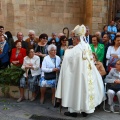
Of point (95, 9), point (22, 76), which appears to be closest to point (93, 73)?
point (22, 76)

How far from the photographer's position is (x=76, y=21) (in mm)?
16547

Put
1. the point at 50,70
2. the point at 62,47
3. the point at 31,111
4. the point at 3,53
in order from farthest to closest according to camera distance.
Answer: the point at 3,53
the point at 62,47
the point at 50,70
the point at 31,111

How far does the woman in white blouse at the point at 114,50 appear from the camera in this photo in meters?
7.02

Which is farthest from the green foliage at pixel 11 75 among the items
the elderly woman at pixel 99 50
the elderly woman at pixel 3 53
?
the elderly woman at pixel 99 50

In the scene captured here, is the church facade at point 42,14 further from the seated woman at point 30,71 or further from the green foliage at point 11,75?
the seated woman at point 30,71

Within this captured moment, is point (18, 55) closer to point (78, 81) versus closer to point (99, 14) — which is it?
point (78, 81)

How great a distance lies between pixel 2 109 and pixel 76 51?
2197 millimetres

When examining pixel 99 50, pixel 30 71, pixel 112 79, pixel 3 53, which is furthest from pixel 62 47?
pixel 112 79

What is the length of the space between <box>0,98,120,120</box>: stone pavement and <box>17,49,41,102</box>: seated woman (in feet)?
1.11

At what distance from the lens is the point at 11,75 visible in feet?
24.1

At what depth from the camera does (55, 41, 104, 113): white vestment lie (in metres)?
5.86

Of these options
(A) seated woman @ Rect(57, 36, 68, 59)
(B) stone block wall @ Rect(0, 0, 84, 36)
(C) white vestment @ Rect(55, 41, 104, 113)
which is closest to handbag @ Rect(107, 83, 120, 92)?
(C) white vestment @ Rect(55, 41, 104, 113)

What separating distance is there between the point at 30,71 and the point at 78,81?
179 centimetres

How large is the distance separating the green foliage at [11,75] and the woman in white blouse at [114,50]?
2237 millimetres
